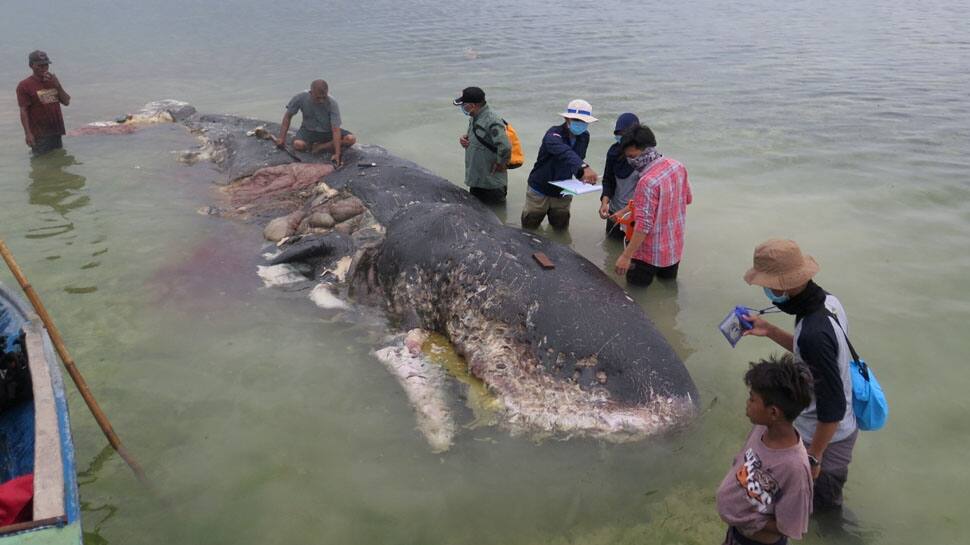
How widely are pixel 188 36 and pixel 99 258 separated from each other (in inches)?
882

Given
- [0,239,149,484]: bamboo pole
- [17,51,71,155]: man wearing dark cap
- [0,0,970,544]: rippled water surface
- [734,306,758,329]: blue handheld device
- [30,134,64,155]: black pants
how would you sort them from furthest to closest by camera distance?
[30,134,64,155]: black pants → [17,51,71,155]: man wearing dark cap → [0,0,970,544]: rippled water surface → [0,239,149,484]: bamboo pole → [734,306,758,329]: blue handheld device

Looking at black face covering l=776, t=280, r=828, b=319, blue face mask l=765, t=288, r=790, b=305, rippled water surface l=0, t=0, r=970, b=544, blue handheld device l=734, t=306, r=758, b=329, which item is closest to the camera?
black face covering l=776, t=280, r=828, b=319

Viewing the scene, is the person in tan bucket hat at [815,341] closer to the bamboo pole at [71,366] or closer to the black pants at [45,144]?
the bamboo pole at [71,366]

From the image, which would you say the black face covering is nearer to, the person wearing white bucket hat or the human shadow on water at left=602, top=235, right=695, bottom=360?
the human shadow on water at left=602, top=235, right=695, bottom=360

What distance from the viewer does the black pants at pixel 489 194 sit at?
8.78m

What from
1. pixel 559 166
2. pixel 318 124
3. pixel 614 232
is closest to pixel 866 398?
pixel 559 166

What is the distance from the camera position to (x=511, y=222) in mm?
8969

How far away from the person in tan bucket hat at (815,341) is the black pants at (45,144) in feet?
41.8

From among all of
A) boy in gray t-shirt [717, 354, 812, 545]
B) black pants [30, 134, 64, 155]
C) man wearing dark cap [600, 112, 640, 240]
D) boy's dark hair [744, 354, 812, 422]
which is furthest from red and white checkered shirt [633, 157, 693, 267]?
black pants [30, 134, 64, 155]

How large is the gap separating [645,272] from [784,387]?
398 centimetres

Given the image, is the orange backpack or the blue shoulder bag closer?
the blue shoulder bag

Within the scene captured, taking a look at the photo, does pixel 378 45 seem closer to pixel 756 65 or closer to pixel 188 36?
pixel 188 36

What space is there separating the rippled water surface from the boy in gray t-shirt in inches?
42.9

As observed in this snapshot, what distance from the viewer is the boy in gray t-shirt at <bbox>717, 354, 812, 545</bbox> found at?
9.20 feet
